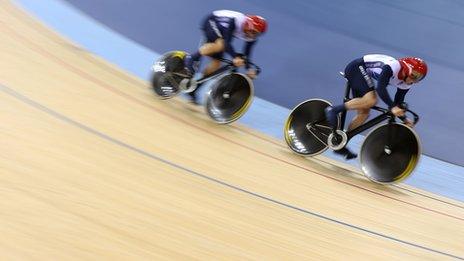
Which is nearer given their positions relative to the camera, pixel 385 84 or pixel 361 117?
pixel 385 84

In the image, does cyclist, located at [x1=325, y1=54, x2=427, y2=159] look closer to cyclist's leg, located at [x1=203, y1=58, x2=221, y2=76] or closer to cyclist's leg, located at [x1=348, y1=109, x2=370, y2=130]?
cyclist's leg, located at [x1=348, y1=109, x2=370, y2=130]

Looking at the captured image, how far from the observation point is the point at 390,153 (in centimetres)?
366

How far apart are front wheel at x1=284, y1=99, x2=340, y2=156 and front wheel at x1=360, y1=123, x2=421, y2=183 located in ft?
1.09

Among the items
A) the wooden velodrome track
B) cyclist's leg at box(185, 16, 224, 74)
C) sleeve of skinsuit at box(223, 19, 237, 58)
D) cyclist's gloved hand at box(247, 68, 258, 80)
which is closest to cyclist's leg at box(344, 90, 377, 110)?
the wooden velodrome track

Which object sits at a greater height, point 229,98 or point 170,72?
point 170,72


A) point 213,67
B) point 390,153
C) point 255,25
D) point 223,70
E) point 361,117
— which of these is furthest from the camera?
point 213,67

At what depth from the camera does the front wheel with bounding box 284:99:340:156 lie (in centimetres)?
398

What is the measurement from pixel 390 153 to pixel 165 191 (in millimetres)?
1500

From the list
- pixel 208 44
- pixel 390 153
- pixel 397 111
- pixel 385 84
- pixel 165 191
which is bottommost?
pixel 165 191

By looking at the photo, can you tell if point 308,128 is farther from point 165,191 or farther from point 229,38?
point 165,191

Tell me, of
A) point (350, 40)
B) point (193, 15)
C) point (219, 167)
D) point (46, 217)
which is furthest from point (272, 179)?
point (193, 15)

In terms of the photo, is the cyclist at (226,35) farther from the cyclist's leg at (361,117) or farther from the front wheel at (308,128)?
the cyclist's leg at (361,117)

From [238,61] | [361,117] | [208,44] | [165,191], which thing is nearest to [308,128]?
[361,117]

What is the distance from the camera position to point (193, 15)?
5938 mm
